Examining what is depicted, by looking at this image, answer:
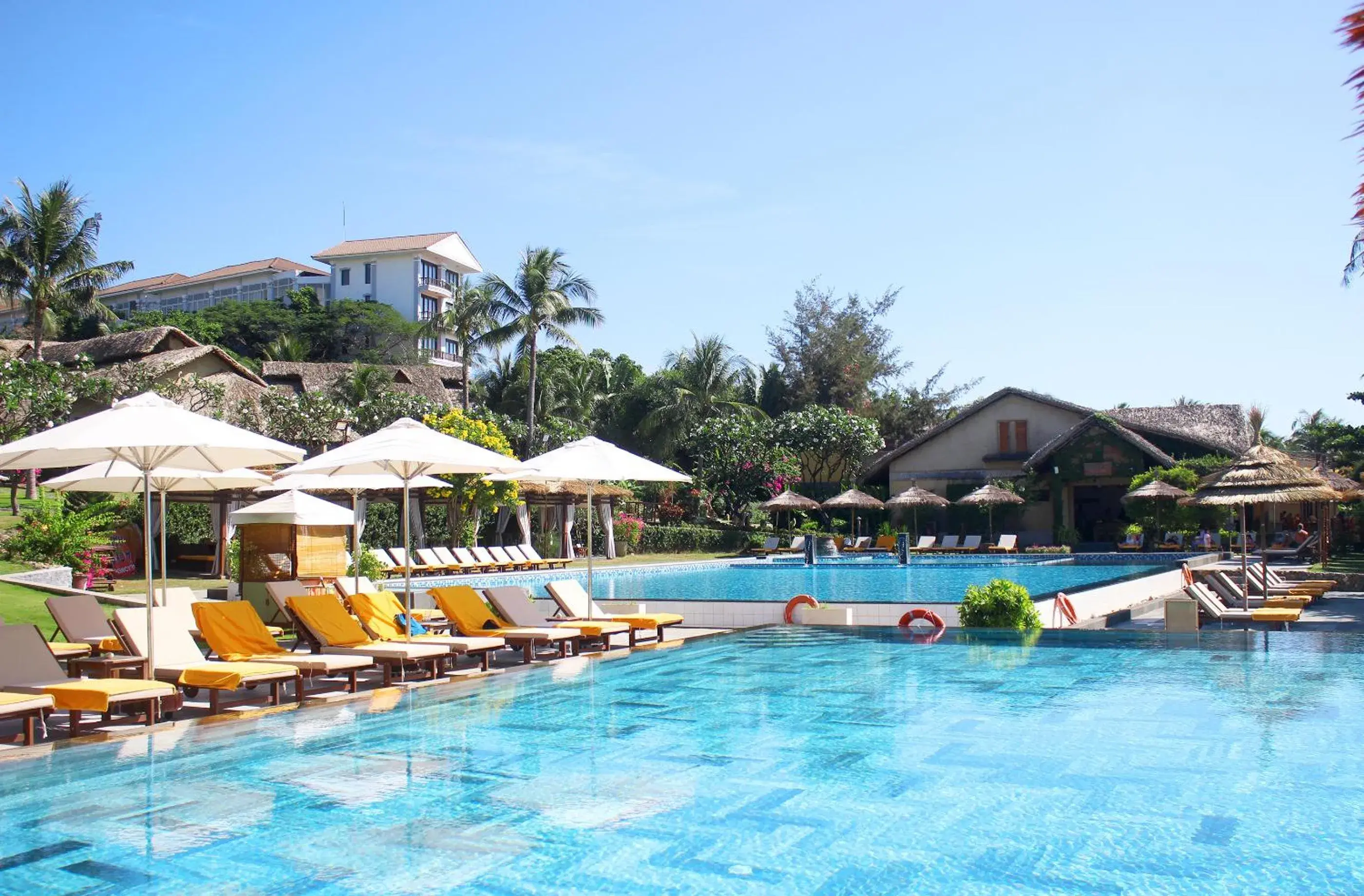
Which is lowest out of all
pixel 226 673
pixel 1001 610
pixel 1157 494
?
pixel 1001 610

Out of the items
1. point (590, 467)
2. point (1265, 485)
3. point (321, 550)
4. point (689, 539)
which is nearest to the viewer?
point (590, 467)

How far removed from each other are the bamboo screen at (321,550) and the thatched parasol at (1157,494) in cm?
2080

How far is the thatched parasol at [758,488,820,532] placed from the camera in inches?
1362

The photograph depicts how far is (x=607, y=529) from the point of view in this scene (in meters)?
30.9

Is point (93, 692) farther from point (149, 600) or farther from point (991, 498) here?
point (991, 498)

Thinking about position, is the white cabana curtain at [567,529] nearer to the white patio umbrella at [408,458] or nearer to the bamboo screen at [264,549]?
the bamboo screen at [264,549]

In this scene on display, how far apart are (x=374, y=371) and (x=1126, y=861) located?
1631 inches

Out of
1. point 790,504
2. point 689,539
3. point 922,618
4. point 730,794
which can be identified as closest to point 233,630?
point 730,794

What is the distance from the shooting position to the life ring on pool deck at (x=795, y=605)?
1360 cm

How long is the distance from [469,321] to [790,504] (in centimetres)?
1410

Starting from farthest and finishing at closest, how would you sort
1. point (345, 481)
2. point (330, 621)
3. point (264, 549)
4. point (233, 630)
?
point (264, 549) < point (345, 481) < point (330, 621) < point (233, 630)

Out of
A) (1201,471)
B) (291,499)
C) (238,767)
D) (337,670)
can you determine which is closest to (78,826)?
(238,767)

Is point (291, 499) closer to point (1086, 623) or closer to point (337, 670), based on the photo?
point (337, 670)

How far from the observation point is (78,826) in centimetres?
512
